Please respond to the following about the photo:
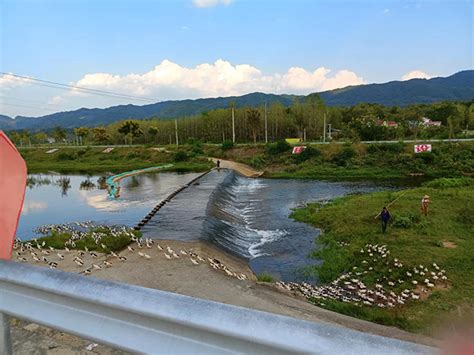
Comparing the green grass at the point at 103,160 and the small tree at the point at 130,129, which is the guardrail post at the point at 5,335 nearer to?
the green grass at the point at 103,160

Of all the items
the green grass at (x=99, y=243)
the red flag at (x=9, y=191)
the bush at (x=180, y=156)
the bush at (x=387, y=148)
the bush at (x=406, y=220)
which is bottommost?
the bush at (x=406, y=220)

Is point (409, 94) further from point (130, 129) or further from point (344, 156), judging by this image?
point (344, 156)

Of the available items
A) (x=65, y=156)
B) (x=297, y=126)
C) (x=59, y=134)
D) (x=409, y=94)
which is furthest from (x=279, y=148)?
(x=409, y=94)

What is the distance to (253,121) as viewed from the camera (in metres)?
55.5

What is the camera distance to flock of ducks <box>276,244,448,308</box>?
30.3 ft

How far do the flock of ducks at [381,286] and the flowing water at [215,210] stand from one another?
138 cm

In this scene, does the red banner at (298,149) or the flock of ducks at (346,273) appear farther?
the red banner at (298,149)

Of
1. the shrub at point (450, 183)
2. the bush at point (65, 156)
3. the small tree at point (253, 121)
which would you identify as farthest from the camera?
the small tree at point (253, 121)

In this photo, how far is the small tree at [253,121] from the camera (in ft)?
181

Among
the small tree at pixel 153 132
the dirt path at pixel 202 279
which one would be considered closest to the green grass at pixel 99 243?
the dirt path at pixel 202 279

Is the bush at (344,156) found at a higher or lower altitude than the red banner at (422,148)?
lower

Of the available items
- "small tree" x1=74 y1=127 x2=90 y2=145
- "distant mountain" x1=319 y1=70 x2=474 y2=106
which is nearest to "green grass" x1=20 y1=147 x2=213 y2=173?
"small tree" x1=74 y1=127 x2=90 y2=145

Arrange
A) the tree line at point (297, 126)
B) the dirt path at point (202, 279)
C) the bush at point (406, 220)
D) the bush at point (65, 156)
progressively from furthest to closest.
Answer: the bush at point (65, 156) → the tree line at point (297, 126) → the bush at point (406, 220) → the dirt path at point (202, 279)

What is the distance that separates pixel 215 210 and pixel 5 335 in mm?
16228
